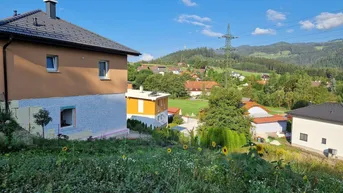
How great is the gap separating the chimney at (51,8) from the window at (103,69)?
3.20 metres

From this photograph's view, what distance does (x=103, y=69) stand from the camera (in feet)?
37.8

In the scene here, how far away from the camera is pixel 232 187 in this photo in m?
2.79

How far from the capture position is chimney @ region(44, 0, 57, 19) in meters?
11.1

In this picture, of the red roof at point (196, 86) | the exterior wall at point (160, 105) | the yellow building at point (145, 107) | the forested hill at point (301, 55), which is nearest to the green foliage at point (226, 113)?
the exterior wall at point (160, 105)

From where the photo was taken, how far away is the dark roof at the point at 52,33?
787cm

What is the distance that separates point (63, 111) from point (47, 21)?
399 centimetres

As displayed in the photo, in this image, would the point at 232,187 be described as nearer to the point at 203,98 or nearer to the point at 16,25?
the point at 16,25

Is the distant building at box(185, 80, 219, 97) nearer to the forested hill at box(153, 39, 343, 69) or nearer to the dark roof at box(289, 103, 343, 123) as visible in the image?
the dark roof at box(289, 103, 343, 123)

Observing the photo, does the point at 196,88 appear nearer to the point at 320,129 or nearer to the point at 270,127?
the point at 270,127

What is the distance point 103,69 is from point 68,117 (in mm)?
2887

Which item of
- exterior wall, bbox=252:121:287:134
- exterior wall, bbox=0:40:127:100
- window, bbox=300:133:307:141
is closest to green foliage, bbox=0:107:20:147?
exterior wall, bbox=0:40:127:100

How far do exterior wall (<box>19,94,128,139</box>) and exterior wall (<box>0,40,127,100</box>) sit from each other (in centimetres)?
25

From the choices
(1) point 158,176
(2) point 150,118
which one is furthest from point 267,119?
(1) point 158,176

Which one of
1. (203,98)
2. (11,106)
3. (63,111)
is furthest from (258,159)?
(203,98)
